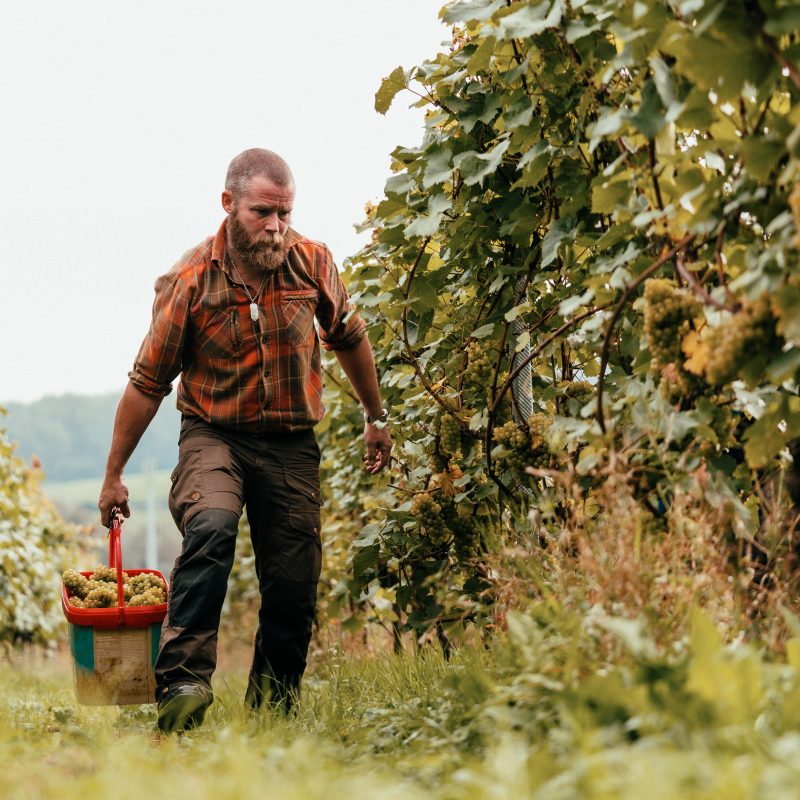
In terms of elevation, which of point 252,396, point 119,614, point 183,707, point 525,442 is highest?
point 252,396

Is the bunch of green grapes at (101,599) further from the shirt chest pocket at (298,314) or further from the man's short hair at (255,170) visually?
the man's short hair at (255,170)

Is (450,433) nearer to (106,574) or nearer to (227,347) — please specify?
(227,347)

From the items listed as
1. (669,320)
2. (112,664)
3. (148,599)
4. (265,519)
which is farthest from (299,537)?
(669,320)

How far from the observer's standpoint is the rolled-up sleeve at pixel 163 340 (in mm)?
4418

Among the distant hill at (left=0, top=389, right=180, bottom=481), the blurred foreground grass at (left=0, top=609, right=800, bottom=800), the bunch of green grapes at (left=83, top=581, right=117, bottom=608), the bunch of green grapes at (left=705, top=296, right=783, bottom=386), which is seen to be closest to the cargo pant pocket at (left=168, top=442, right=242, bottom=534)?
the bunch of green grapes at (left=83, top=581, right=117, bottom=608)

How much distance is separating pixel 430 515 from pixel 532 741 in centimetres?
196

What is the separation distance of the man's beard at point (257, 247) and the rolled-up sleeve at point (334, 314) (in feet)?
1.04

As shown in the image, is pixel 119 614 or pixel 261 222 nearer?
pixel 119 614

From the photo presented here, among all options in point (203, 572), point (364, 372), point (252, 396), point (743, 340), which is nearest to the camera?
point (743, 340)

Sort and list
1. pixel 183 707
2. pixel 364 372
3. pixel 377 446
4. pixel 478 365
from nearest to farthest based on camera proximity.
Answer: pixel 183 707 → pixel 478 365 → pixel 377 446 → pixel 364 372

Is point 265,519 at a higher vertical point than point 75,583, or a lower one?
higher

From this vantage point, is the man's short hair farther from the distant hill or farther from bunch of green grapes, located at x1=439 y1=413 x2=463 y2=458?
the distant hill

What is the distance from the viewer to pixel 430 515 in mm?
4438

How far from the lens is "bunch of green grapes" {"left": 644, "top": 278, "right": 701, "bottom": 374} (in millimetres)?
2791
